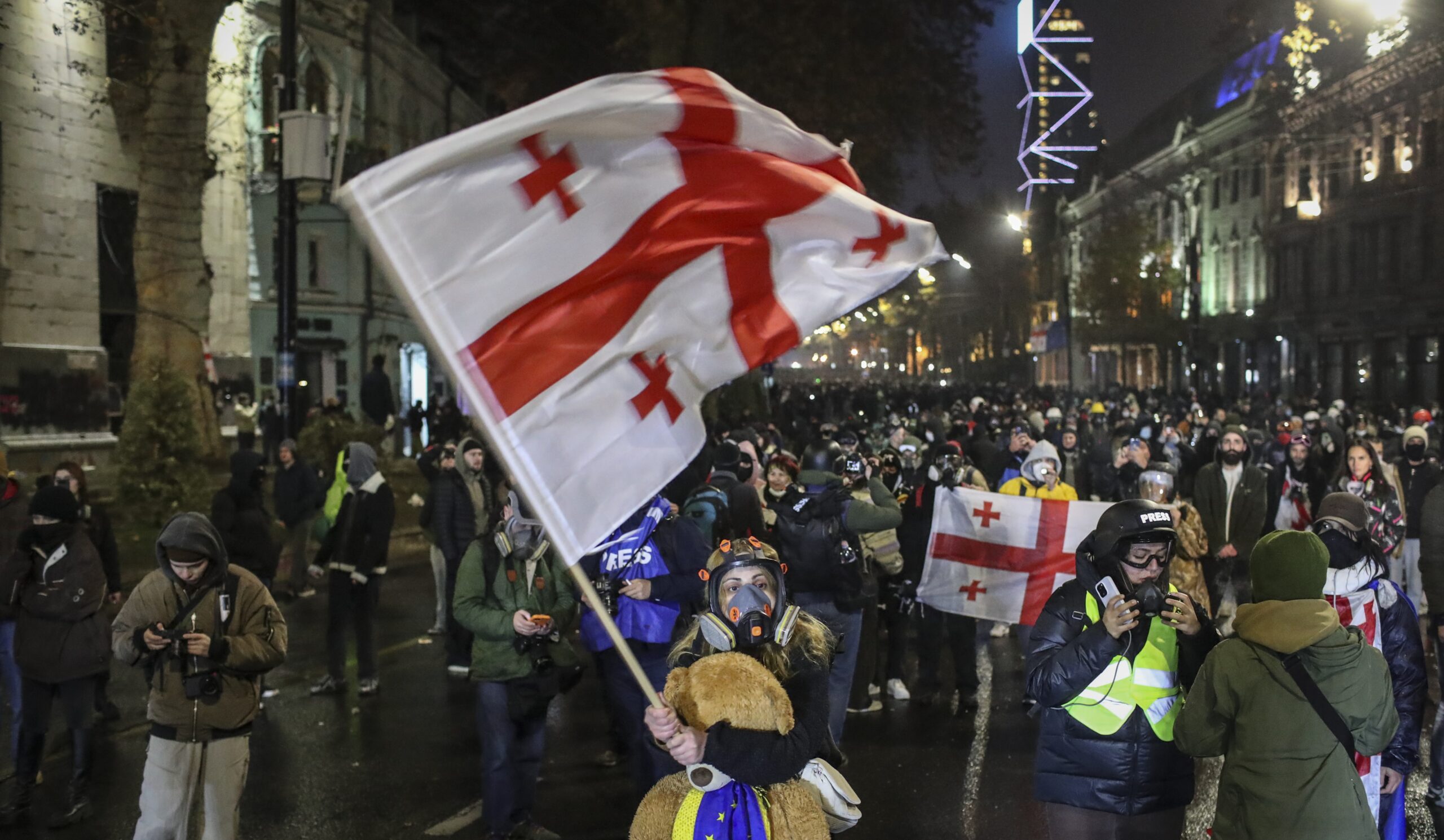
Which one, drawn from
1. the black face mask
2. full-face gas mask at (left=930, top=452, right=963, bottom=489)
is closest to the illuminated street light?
full-face gas mask at (left=930, top=452, right=963, bottom=489)

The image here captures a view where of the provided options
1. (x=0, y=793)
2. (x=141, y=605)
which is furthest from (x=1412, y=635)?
(x=0, y=793)

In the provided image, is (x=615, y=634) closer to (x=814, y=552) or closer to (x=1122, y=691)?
(x=1122, y=691)

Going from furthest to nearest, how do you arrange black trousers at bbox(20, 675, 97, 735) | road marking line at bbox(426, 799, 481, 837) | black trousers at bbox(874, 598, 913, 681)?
black trousers at bbox(874, 598, 913, 681), black trousers at bbox(20, 675, 97, 735), road marking line at bbox(426, 799, 481, 837)

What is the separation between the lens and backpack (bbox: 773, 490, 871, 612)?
23.6 feet

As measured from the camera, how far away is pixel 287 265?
14.2m

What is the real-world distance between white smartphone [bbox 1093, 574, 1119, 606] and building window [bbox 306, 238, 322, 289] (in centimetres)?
3587

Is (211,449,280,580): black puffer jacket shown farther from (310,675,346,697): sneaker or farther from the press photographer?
the press photographer

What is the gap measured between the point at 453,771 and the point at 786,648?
4.31 m

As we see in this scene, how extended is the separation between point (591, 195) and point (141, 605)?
2.78 meters

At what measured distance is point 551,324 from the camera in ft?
12.5

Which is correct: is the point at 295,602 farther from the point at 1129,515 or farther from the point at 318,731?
the point at 1129,515

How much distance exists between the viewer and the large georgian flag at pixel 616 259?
3.53m

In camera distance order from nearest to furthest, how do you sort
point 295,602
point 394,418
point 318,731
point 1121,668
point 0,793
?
point 1121,668
point 0,793
point 318,731
point 295,602
point 394,418

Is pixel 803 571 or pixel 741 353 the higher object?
pixel 741 353
